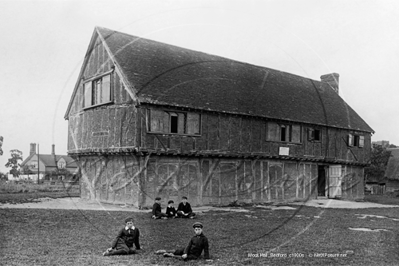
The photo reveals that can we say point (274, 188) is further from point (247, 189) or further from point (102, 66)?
point (102, 66)

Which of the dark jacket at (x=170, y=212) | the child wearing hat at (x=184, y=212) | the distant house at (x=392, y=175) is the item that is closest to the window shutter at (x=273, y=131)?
the child wearing hat at (x=184, y=212)

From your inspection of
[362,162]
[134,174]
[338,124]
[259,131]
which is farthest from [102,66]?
[362,162]

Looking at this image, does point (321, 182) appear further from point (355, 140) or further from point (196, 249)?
point (196, 249)

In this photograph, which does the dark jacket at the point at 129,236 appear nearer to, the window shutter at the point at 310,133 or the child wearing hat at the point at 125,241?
the child wearing hat at the point at 125,241

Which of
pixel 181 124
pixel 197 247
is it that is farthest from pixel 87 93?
pixel 197 247

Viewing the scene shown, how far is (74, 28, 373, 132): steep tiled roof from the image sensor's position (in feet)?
73.9

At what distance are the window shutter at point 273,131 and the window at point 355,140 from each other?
28.7 feet

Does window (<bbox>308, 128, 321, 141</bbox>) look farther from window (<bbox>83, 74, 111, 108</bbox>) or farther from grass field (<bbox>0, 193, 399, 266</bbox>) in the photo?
window (<bbox>83, 74, 111, 108</bbox>)

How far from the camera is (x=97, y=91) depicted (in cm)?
2456

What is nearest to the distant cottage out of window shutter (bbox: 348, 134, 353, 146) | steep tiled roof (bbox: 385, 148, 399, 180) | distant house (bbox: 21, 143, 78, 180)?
window shutter (bbox: 348, 134, 353, 146)

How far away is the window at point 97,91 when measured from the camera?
23.3 m

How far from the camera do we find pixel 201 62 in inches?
1098

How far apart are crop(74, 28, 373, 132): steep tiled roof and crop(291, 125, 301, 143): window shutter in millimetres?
654

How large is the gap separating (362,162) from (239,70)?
13473 mm
